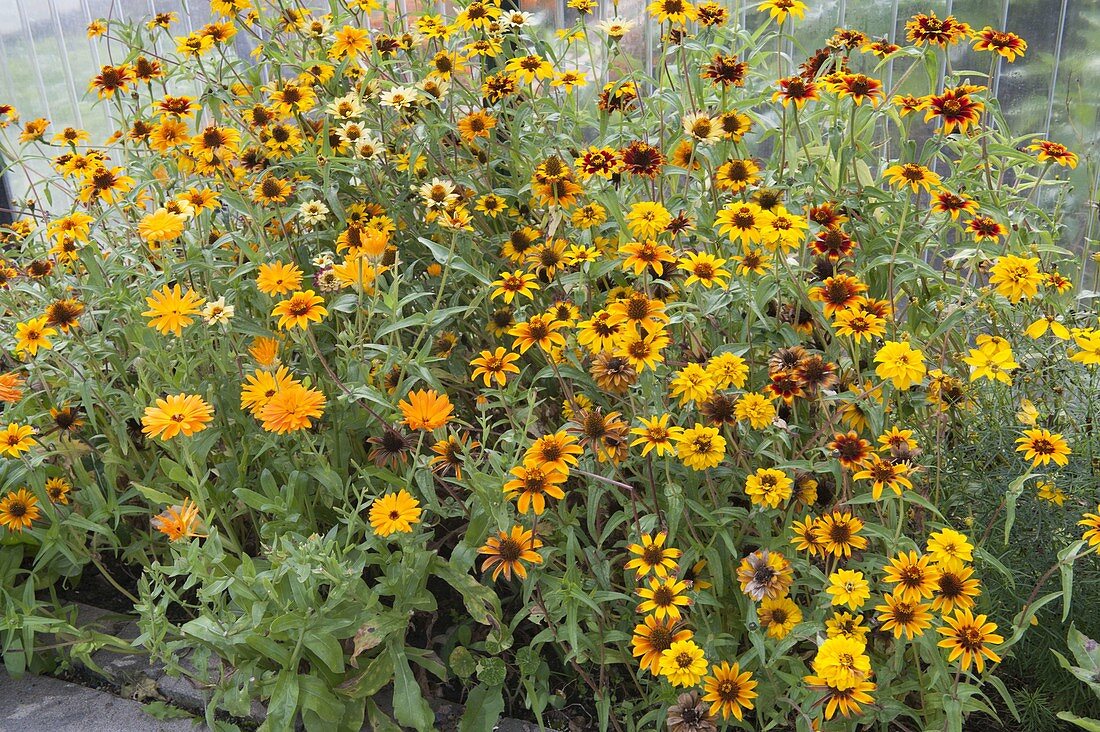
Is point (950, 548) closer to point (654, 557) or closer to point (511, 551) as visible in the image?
point (654, 557)

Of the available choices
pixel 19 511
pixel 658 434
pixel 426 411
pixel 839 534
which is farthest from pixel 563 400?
pixel 19 511

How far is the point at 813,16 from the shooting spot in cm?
273

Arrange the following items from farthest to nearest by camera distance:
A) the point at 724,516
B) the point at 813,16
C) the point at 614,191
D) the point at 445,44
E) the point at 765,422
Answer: the point at 813,16, the point at 445,44, the point at 614,191, the point at 724,516, the point at 765,422

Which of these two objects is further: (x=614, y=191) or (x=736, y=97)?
(x=736, y=97)

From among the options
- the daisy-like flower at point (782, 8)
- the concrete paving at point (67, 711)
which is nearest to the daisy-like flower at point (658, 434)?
the daisy-like flower at point (782, 8)

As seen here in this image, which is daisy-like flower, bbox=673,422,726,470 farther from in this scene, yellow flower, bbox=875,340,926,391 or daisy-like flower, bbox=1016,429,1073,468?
daisy-like flower, bbox=1016,429,1073,468

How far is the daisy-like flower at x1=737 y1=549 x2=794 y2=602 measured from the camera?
130cm

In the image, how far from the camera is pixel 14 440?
167cm

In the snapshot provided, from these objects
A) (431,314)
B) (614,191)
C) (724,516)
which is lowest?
(724,516)

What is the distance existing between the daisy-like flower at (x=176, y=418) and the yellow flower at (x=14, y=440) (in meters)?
0.33

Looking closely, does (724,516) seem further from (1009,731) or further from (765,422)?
(1009,731)

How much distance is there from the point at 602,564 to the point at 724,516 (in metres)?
0.23

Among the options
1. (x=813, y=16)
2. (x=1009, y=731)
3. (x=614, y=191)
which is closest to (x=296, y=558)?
(x=614, y=191)

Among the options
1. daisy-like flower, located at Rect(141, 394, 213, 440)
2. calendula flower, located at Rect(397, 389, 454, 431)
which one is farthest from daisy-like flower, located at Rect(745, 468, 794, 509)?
daisy-like flower, located at Rect(141, 394, 213, 440)
